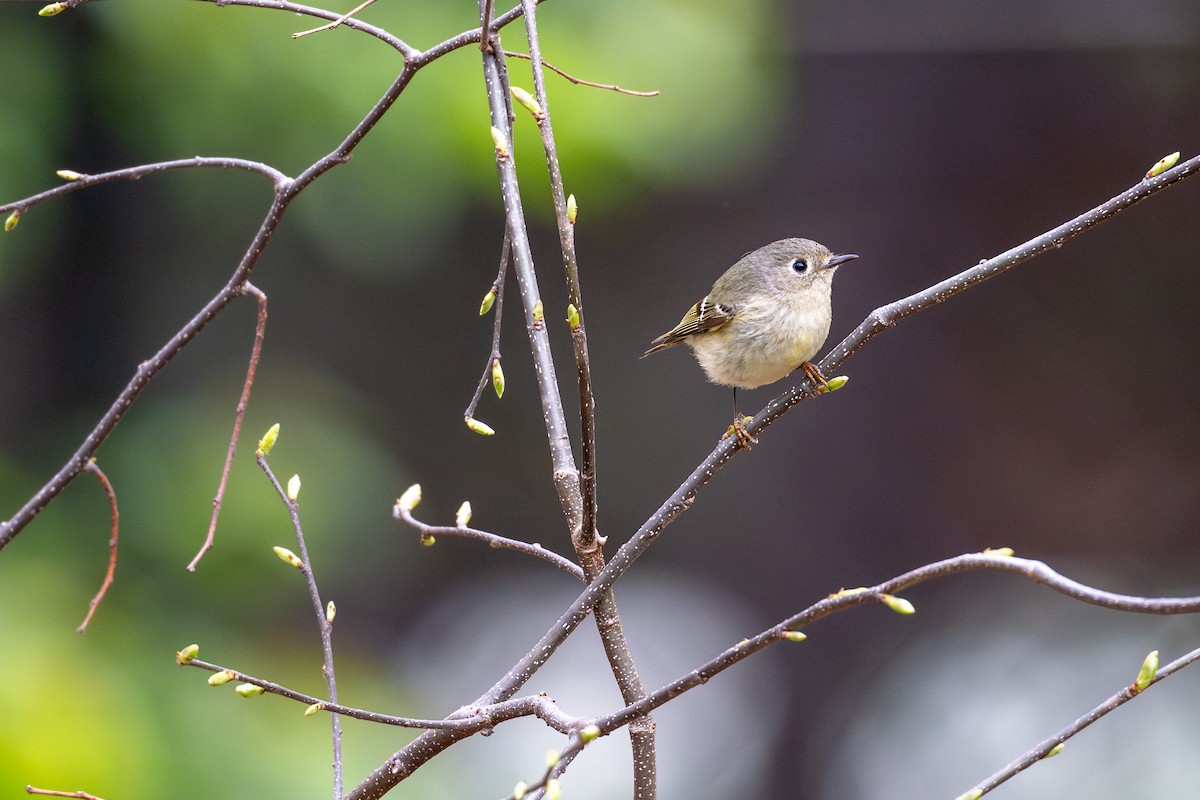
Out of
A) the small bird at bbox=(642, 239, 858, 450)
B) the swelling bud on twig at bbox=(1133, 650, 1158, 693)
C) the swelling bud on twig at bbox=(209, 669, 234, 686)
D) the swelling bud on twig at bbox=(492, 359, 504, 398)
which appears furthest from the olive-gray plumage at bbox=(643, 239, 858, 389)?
the swelling bud on twig at bbox=(209, 669, 234, 686)

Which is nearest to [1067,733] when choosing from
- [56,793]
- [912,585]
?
[912,585]

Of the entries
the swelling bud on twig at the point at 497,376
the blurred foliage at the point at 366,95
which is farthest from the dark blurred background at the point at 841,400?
the swelling bud on twig at the point at 497,376

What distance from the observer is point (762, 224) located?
106 inches

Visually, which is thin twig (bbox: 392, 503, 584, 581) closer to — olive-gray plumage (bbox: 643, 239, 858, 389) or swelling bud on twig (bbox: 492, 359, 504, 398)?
swelling bud on twig (bbox: 492, 359, 504, 398)

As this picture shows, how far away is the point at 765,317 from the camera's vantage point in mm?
1642

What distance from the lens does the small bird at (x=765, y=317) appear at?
1.59m

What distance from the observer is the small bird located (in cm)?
159

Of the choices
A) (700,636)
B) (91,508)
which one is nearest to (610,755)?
(700,636)

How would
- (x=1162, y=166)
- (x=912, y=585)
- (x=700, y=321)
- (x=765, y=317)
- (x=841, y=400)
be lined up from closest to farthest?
(x=912, y=585)
(x=1162, y=166)
(x=765, y=317)
(x=700, y=321)
(x=841, y=400)

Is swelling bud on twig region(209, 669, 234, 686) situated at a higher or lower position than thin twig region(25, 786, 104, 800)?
higher

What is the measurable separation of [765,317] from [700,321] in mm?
186

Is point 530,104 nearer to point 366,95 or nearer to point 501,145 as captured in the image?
point 501,145

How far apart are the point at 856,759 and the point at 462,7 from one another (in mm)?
1851

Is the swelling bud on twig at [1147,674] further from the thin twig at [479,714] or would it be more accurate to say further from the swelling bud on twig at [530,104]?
the swelling bud on twig at [530,104]
